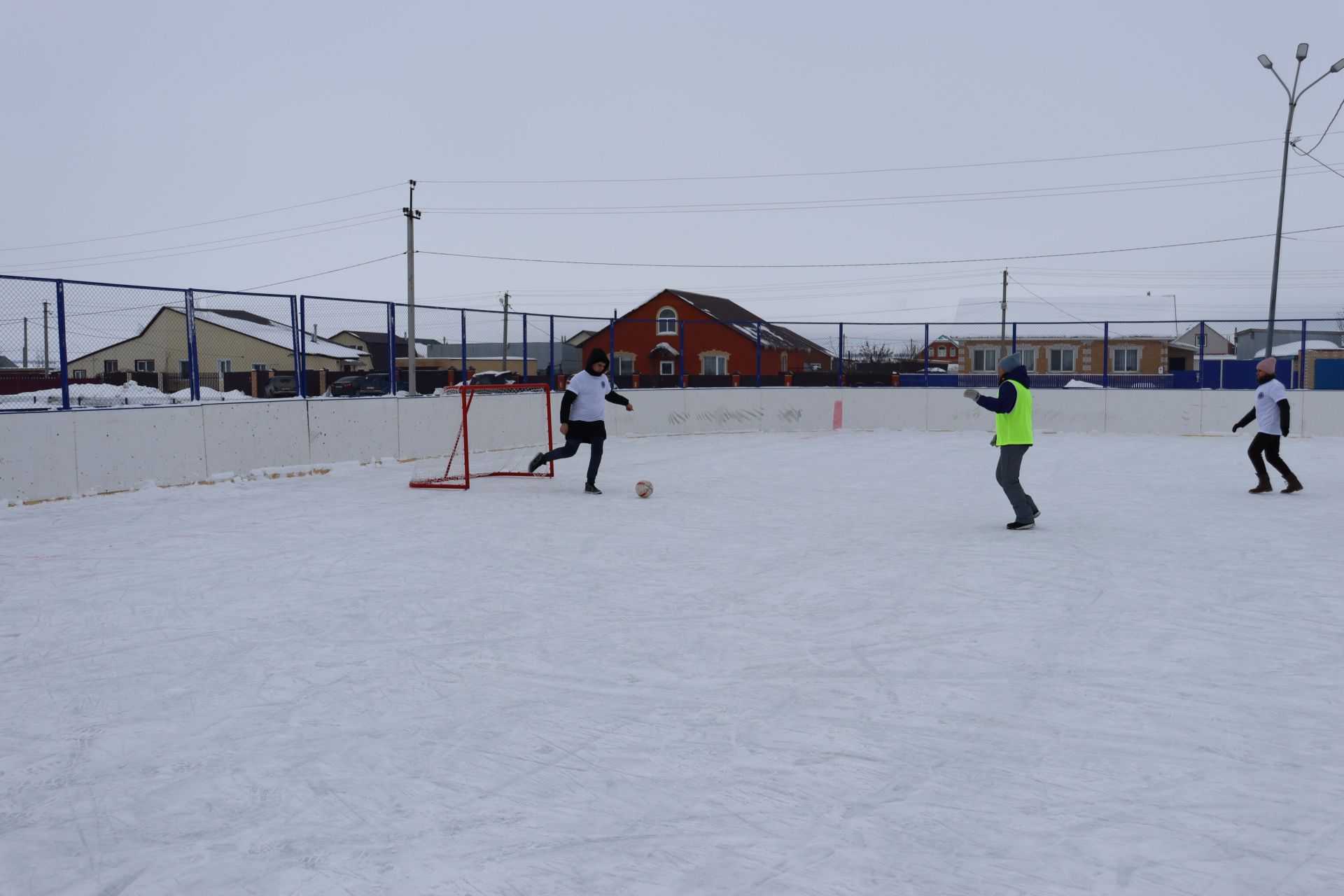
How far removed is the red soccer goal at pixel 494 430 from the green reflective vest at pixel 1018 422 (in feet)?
22.4

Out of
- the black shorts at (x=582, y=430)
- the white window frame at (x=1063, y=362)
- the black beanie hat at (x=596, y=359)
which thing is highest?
the white window frame at (x=1063, y=362)

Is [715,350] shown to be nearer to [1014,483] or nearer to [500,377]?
[500,377]

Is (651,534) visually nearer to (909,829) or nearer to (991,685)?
(991,685)

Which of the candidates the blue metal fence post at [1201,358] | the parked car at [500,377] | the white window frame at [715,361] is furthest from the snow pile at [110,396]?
the white window frame at [715,361]

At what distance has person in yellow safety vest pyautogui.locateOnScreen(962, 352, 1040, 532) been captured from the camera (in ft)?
29.8

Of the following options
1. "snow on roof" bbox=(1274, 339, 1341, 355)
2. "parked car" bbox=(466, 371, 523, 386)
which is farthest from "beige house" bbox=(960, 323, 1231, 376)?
"parked car" bbox=(466, 371, 523, 386)

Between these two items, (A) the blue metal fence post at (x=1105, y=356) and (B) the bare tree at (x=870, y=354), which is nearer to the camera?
(A) the blue metal fence post at (x=1105, y=356)

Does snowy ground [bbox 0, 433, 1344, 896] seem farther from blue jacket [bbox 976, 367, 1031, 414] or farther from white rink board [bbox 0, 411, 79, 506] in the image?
→ white rink board [bbox 0, 411, 79, 506]

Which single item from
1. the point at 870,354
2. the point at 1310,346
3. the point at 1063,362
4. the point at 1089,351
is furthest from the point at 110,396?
the point at 1310,346

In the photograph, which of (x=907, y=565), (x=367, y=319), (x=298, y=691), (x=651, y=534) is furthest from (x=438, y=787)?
(x=367, y=319)

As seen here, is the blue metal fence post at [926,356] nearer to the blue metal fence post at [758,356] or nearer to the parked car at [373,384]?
the blue metal fence post at [758,356]

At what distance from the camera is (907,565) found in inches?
301

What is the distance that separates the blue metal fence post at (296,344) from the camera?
1491 cm

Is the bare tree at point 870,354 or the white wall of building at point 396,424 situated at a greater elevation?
the bare tree at point 870,354
